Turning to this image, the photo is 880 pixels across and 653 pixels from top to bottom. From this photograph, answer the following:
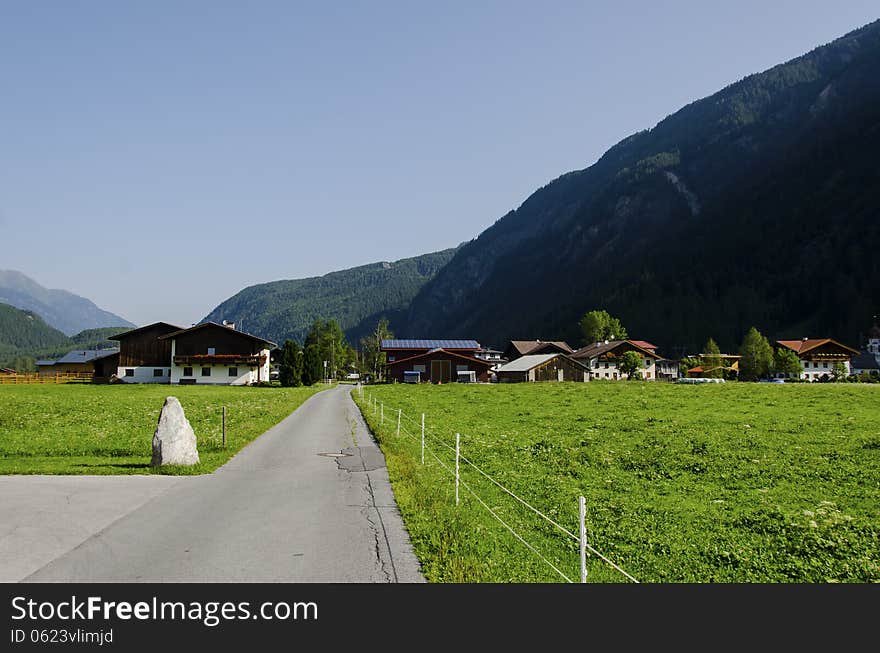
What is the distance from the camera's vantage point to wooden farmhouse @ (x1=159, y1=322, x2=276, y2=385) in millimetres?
95812

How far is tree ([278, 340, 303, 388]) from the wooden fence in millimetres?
36502

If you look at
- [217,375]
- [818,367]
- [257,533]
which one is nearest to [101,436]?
[257,533]

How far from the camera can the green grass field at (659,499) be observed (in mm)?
9750

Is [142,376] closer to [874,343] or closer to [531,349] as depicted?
[531,349]

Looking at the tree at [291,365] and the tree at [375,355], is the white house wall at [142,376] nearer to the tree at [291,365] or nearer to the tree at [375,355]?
the tree at [291,365]

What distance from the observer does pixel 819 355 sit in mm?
149500

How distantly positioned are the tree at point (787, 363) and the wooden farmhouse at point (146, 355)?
118 m

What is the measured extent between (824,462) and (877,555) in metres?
9.79

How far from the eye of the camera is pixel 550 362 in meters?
105

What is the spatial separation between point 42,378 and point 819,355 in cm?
15934

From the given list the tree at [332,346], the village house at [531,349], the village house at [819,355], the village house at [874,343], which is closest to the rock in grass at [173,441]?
the tree at [332,346]
